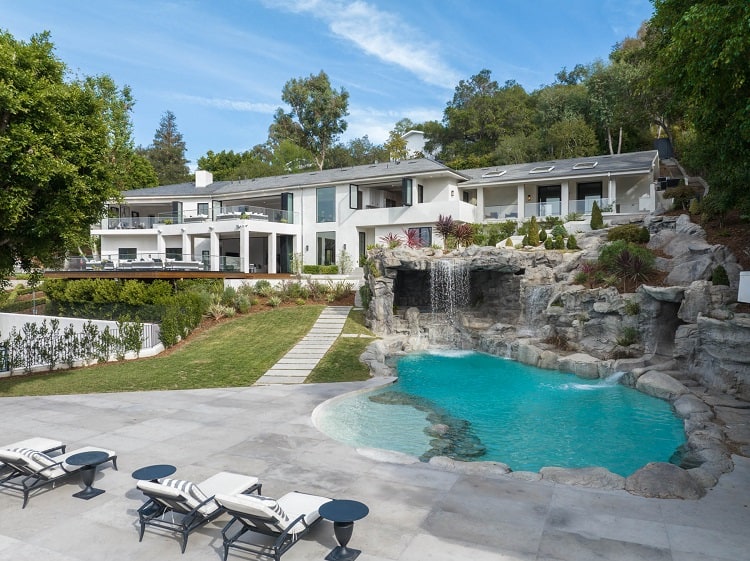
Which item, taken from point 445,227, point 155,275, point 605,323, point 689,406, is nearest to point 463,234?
point 445,227

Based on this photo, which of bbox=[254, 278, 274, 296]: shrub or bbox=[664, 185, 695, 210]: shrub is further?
bbox=[254, 278, 274, 296]: shrub

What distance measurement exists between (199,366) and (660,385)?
14691 millimetres

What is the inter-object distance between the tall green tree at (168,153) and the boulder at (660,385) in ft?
226

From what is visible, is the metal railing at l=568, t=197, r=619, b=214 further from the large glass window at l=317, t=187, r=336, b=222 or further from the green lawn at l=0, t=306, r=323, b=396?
the green lawn at l=0, t=306, r=323, b=396

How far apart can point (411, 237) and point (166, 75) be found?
52.6 ft

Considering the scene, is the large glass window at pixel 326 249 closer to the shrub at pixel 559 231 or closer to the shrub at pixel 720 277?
the shrub at pixel 559 231

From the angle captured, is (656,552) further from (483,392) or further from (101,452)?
(483,392)

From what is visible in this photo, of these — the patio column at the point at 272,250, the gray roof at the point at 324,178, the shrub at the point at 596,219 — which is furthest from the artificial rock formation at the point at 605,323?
the patio column at the point at 272,250

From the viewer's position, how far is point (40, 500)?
707cm

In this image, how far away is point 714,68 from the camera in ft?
28.3

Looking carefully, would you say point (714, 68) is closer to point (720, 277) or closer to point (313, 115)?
point (720, 277)

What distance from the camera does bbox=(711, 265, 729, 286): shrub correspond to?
15797 millimetres

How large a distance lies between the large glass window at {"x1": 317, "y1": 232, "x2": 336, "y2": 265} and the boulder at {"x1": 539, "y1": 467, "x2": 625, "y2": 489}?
2911 cm

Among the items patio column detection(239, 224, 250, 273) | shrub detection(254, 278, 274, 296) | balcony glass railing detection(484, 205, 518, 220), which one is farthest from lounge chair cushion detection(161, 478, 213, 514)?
balcony glass railing detection(484, 205, 518, 220)
